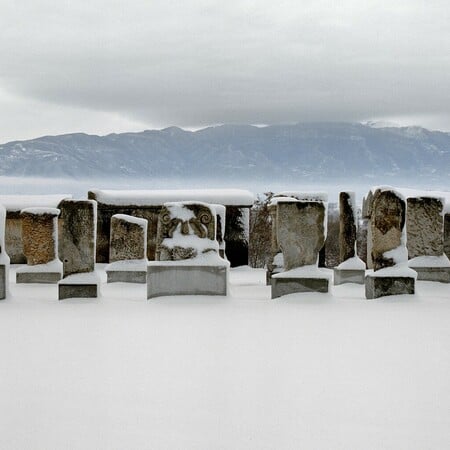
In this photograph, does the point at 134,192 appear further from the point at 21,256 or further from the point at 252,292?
the point at 252,292

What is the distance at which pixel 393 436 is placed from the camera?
4590 mm

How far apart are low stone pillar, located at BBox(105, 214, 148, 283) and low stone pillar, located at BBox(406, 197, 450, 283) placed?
528 cm

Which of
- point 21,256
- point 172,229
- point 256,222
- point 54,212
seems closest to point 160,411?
point 172,229

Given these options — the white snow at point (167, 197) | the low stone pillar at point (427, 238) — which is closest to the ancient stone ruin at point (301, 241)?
the low stone pillar at point (427, 238)

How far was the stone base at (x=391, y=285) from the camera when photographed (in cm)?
1104

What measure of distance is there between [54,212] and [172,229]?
4.39 metres

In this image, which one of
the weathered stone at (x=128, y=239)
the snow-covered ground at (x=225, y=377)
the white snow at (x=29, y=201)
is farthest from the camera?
the white snow at (x=29, y=201)

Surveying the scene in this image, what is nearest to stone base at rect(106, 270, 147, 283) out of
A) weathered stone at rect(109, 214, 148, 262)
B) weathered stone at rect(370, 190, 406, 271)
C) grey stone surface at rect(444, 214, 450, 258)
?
weathered stone at rect(109, 214, 148, 262)

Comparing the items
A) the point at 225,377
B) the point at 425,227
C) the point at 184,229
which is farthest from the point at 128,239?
the point at 225,377

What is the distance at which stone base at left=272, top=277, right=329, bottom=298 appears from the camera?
10.9 m

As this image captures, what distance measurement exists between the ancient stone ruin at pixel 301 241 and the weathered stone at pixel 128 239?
4.15 m

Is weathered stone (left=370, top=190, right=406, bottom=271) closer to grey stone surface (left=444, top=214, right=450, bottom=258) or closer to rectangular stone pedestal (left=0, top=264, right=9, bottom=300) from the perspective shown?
grey stone surface (left=444, top=214, right=450, bottom=258)

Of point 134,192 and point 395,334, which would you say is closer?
point 395,334

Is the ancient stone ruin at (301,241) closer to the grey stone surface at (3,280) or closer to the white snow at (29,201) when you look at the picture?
the grey stone surface at (3,280)
